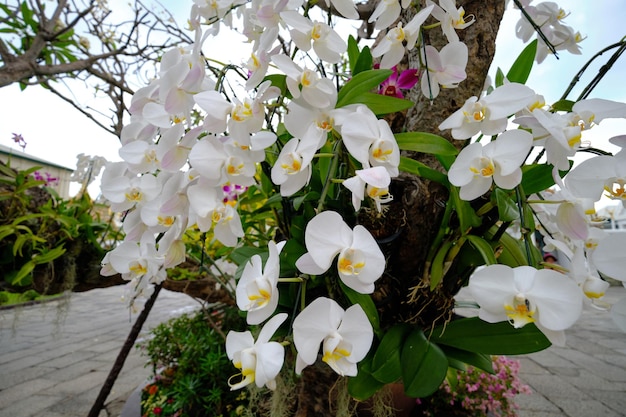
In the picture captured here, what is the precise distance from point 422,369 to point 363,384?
7 cm

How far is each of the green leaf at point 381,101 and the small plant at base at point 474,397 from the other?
3.60 ft

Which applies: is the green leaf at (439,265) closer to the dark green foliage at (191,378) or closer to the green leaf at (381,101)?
the green leaf at (381,101)

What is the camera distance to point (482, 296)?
0.25 m

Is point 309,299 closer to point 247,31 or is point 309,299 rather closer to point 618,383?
point 247,31

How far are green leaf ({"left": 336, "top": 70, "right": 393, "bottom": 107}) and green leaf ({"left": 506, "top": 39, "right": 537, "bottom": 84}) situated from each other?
21cm

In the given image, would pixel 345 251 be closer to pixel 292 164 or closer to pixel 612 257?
pixel 292 164

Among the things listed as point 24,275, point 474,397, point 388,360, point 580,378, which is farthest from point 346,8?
point 580,378

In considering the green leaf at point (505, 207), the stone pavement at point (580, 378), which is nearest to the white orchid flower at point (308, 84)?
the green leaf at point (505, 207)

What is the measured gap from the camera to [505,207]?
36 cm

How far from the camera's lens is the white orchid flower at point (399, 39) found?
0.34 metres

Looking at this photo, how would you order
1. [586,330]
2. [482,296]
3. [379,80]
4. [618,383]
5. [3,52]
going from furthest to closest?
[586,330] < [618,383] < [3,52] < [379,80] < [482,296]

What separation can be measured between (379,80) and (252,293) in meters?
0.24

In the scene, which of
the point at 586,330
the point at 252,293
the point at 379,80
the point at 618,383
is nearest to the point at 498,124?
the point at 379,80

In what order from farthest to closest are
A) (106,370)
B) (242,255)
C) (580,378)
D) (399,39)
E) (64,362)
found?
(64,362) < (106,370) < (580,378) < (242,255) < (399,39)
